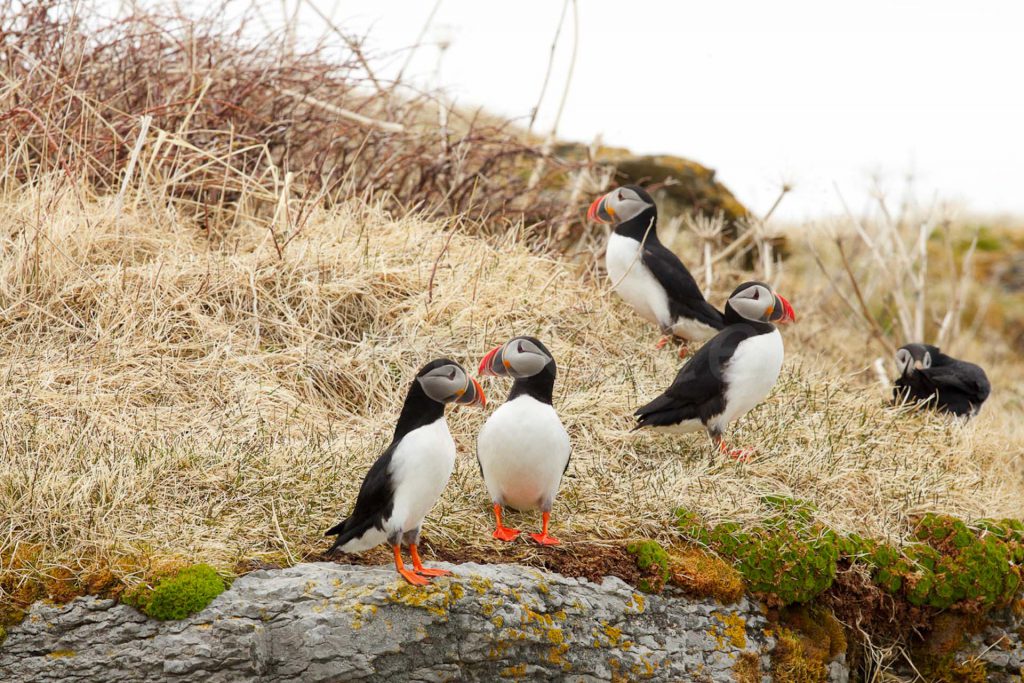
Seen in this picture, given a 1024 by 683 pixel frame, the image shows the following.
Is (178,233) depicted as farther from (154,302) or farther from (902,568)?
(902,568)

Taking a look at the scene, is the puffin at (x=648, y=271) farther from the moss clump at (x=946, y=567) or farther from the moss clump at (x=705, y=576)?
the moss clump at (x=705, y=576)

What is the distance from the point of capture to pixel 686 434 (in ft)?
18.0

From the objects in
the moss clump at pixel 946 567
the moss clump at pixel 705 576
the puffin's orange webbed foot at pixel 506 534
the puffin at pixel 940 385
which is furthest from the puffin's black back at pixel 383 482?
the puffin at pixel 940 385

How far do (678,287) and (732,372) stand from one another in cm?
131

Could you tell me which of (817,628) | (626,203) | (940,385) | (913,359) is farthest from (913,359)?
(817,628)

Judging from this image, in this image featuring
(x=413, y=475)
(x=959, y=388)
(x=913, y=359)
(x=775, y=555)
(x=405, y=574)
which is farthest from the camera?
(x=913, y=359)

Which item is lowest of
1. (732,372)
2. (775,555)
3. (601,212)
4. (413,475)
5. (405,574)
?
(405,574)

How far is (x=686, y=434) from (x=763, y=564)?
3.51ft

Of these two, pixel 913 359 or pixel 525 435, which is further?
pixel 913 359

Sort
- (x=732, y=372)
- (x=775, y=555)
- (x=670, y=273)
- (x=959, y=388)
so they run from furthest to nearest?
(x=959, y=388)
(x=670, y=273)
(x=732, y=372)
(x=775, y=555)

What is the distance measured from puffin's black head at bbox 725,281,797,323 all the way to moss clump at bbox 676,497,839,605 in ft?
3.21

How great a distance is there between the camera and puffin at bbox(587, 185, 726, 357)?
245 inches

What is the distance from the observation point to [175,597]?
147 inches

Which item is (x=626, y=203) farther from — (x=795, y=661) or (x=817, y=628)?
(x=795, y=661)
